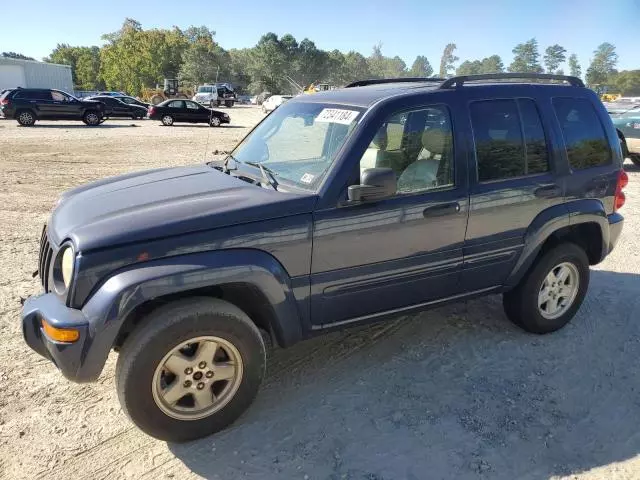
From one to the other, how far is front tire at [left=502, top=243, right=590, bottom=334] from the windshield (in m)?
1.96

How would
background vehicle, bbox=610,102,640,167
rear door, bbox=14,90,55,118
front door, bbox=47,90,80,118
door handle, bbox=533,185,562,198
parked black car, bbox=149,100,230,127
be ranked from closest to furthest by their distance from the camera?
1. door handle, bbox=533,185,562,198
2. background vehicle, bbox=610,102,640,167
3. rear door, bbox=14,90,55,118
4. front door, bbox=47,90,80,118
5. parked black car, bbox=149,100,230,127

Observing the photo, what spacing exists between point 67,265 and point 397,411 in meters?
2.09

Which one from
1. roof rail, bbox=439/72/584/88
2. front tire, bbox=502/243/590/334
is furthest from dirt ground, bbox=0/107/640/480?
roof rail, bbox=439/72/584/88

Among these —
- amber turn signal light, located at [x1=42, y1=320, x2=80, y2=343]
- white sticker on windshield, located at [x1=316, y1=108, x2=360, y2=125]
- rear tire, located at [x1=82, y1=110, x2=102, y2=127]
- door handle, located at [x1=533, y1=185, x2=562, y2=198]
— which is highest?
white sticker on windshield, located at [x1=316, y1=108, x2=360, y2=125]

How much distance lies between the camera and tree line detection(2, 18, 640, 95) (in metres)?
74.8

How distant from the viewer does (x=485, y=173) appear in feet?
11.7

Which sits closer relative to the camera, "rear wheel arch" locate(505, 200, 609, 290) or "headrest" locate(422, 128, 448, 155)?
"headrest" locate(422, 128, 448, 155)

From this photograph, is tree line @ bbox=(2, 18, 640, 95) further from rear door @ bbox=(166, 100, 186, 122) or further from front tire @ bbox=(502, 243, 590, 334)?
front tire @ bbox=(502, 243, 590, 334)

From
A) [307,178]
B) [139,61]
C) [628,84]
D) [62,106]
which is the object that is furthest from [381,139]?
[628,84]

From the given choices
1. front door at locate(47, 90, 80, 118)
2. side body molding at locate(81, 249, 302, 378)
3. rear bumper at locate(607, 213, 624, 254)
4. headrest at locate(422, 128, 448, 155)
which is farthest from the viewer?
front door at locate(47, 90, 80, 118)

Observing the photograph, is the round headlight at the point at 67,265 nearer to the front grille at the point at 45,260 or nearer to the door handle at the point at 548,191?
the front grille at the point at 45,260

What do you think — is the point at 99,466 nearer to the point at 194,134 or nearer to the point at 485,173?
the point at 485,173

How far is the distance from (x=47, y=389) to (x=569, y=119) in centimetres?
426

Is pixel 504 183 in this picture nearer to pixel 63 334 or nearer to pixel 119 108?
pixel 63 334
